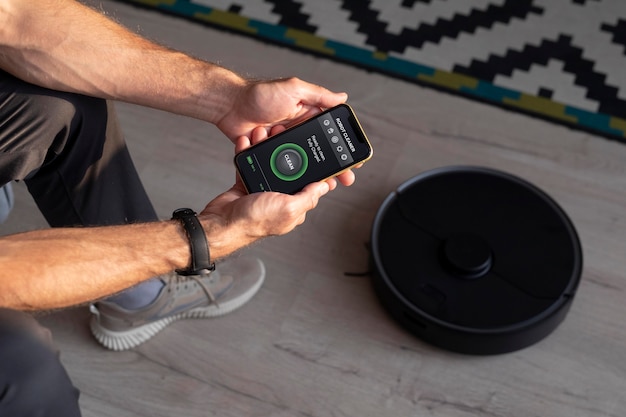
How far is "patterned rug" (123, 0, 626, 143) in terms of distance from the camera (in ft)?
5.09

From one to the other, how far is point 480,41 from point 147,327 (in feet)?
2.99

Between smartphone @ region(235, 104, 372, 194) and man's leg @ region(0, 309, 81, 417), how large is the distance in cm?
33

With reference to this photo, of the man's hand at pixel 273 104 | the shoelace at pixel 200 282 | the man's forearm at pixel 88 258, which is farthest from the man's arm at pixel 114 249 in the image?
the shoelace at pixel 200 282

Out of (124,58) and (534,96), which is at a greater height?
(124,58)

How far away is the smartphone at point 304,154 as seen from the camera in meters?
1.01

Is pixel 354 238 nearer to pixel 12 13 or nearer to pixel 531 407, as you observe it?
pixel 531 407

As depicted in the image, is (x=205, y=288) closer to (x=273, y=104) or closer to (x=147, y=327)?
(x=147, y=327)

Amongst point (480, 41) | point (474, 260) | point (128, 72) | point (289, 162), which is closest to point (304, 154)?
point (289, 162)

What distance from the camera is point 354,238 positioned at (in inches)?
54.4

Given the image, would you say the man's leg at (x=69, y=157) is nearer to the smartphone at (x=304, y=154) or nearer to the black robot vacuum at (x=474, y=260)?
the smartphone at (x=304, y=154)

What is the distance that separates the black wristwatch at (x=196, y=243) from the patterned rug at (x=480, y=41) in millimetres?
789

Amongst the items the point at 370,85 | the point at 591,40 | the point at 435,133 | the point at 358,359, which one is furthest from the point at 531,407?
the point at 591,40

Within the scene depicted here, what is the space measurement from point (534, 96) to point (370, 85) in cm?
33

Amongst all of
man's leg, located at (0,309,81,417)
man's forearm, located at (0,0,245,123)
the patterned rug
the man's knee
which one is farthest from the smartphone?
the patterned rug
